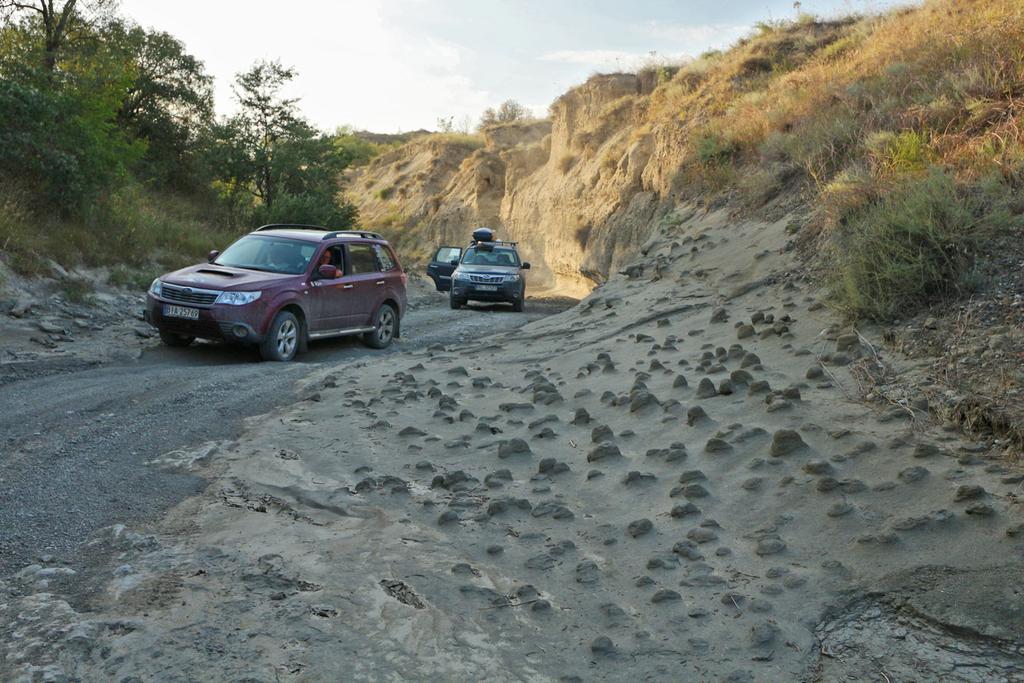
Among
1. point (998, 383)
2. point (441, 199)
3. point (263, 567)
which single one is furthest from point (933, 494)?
point (441, 199)

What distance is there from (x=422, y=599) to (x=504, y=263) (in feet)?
63.5

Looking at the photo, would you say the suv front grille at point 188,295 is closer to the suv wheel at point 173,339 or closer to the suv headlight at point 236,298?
the suv headlight at point 236,298

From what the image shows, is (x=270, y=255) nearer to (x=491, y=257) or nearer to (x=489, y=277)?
(x=489, y=277)

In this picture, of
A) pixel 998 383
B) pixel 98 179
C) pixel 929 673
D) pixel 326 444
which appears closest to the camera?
pixel 929 673

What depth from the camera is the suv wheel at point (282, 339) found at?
38.4 feet

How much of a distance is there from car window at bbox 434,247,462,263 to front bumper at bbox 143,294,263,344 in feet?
63.5

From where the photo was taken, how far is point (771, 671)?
3434 millimetres

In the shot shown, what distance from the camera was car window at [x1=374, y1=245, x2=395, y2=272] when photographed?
14492mm

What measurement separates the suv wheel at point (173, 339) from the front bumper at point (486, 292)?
1052cm

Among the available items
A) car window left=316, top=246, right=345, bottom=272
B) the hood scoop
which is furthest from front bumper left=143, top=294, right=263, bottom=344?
car window left=316, top=246, right=345, bottom=272

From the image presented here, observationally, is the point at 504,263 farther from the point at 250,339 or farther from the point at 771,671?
the point at 771,671

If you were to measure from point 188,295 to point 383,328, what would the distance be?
3740mm

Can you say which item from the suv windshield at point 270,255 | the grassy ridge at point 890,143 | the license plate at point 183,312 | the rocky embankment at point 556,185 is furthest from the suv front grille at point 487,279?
the license plate at point 183,312

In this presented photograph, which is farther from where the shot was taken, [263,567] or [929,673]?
[263,567]
